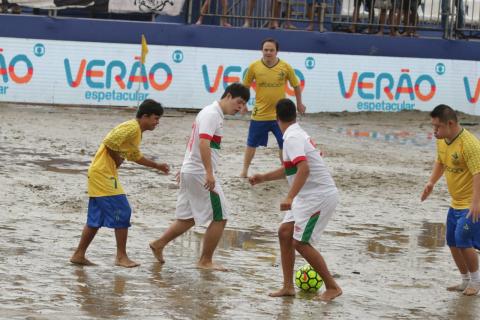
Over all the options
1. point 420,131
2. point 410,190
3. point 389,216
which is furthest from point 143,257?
point 420,131

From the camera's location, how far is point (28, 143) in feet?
54.3

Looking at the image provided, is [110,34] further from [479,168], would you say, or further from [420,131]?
[479,168]

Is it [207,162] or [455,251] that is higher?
[207,162]

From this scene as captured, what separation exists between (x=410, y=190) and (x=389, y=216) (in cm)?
179

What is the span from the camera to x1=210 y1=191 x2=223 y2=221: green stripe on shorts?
385 inches

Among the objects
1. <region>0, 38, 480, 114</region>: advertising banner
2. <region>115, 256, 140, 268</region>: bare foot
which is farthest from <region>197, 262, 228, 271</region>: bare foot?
<region>0, 38, 480, 114</region>: advertising banner

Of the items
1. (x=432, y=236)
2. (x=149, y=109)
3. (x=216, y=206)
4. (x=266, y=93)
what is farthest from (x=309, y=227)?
(x=266, y=93)

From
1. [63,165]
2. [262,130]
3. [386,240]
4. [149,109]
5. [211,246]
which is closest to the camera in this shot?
[149,109]

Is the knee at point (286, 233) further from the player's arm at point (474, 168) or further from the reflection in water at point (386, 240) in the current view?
the reflection in water at point (386, 240)

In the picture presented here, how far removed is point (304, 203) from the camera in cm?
888

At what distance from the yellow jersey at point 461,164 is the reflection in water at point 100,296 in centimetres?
287

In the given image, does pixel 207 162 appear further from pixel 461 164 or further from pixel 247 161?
pixel 247 161

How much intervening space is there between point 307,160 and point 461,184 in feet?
4.67

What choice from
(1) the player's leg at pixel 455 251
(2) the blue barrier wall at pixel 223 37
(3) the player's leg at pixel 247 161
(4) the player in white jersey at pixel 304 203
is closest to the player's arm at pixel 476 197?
(1) the player's leg at pixel 455 251
